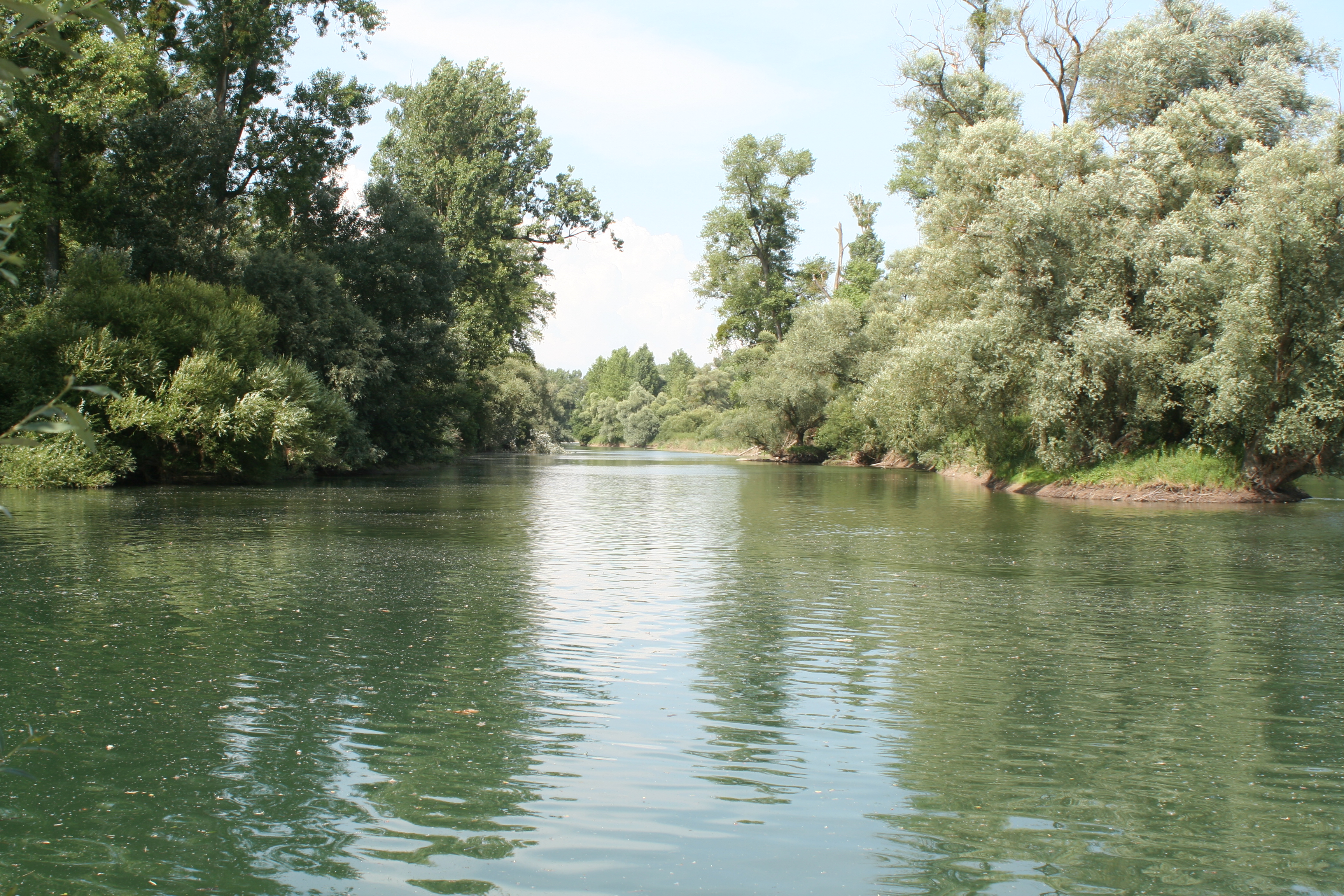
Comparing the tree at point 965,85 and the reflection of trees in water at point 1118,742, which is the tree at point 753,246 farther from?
the reflection of trees in water at point 1118,742

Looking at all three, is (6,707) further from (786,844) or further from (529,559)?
(529,559)

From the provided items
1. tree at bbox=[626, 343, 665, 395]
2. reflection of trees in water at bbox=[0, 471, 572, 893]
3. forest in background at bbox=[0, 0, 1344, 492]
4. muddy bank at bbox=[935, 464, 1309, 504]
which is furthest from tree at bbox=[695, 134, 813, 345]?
tree at bbox=[626, 343, 665, 395]

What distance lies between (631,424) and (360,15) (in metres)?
86.4

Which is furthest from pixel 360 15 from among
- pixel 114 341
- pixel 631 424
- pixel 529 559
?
pixel 631 424

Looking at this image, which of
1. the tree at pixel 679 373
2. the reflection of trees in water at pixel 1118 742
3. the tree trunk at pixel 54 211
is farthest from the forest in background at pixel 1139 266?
the tree at pixel 679 373

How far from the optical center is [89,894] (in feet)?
16.2

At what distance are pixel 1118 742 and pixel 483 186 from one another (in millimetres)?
53131

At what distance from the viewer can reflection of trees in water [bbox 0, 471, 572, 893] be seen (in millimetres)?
5566

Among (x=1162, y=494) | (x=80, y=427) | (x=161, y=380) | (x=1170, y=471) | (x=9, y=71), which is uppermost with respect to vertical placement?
(x=161, y=380)

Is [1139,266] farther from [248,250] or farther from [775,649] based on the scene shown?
[248,250]

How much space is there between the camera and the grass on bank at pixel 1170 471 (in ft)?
111

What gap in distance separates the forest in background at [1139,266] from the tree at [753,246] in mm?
28334

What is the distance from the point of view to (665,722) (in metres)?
8.05

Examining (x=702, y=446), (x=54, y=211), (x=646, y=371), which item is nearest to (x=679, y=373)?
(x=646, y=371)
